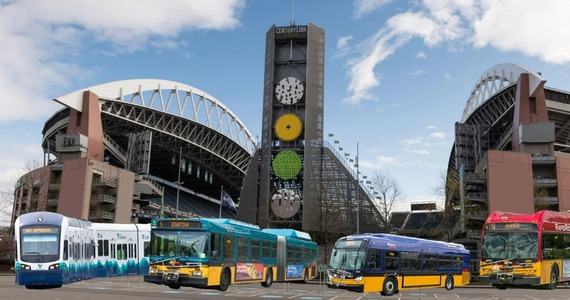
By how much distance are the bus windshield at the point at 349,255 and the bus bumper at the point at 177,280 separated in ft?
20.3

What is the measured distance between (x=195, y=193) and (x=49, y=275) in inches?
4660

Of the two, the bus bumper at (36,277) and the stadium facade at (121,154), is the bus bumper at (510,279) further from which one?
the stadium facade at (121,154)

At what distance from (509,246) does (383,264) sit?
560cm

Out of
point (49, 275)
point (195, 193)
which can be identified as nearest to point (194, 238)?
point (49, 275)

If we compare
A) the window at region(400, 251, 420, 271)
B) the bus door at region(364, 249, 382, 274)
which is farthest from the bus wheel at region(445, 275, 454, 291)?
the bus door at region(364, 249, 382, 274)

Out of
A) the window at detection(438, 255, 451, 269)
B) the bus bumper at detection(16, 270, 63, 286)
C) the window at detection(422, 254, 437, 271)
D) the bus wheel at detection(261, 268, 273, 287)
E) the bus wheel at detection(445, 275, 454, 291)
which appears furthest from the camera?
the bus wheel at detection(261, 268, 273, 287)

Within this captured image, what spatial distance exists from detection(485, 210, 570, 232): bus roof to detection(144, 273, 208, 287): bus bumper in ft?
43.8

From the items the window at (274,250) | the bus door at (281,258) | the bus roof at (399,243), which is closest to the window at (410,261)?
the bus roof at (399,243)

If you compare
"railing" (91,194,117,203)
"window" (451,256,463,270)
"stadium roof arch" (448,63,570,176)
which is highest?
"stadium roof arch" (448,63,570,176)

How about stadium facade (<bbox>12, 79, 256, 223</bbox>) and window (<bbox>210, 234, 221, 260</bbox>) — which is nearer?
window (<bbox>210, 234, 221, 260</bbox>)

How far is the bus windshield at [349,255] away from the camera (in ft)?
79.8

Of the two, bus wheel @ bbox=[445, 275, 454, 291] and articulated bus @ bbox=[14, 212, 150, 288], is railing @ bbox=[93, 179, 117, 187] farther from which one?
bus wheel @ bbox=[445, 275, 454, 291]

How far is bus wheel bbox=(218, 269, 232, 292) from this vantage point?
24031mm

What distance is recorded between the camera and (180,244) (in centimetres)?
2341
